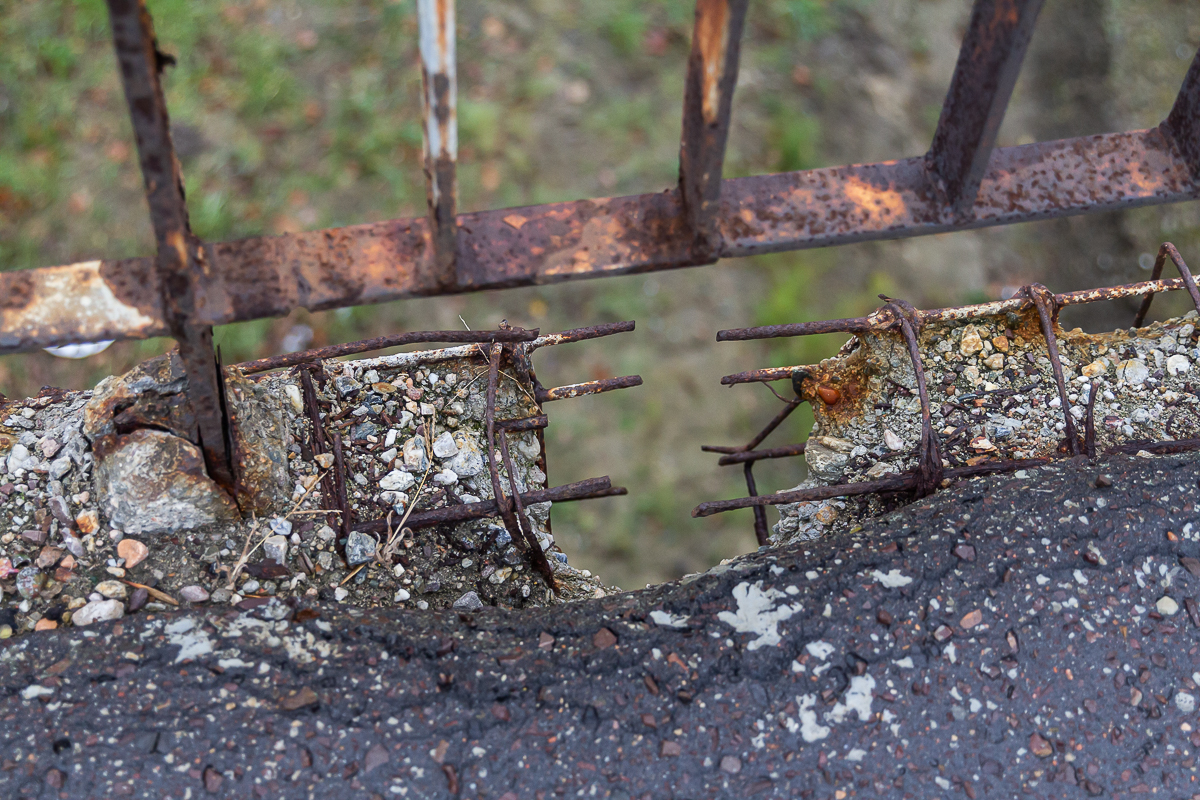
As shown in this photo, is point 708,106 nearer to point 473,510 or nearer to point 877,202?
point 877,202

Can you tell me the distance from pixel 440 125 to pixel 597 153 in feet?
10.4

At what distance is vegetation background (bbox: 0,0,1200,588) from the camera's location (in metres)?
3.79

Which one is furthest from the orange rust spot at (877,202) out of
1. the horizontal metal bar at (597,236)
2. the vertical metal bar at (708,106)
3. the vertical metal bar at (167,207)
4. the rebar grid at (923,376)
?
the vertical metal bar at (167,207)

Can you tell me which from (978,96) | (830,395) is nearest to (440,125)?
(978,96)

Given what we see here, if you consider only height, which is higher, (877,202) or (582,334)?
(582,334)

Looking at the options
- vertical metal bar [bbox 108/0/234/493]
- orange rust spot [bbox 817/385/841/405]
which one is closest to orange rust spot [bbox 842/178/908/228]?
orange rust spot [bbox 817/385/841/405]

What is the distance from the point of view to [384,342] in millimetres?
1754

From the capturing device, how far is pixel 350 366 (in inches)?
71.0

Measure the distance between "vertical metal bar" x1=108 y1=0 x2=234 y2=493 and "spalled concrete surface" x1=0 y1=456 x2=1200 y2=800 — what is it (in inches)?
16.0

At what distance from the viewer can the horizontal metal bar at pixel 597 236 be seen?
4.00 feet

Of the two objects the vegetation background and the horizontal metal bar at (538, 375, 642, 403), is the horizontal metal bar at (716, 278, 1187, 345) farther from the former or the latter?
the vegetation background

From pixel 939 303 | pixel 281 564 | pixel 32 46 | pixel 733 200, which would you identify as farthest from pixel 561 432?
pixel 32 46

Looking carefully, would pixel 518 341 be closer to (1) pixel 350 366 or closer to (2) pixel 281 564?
(1) pixel 350 366

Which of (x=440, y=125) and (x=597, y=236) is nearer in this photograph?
(x=440, y=125)
